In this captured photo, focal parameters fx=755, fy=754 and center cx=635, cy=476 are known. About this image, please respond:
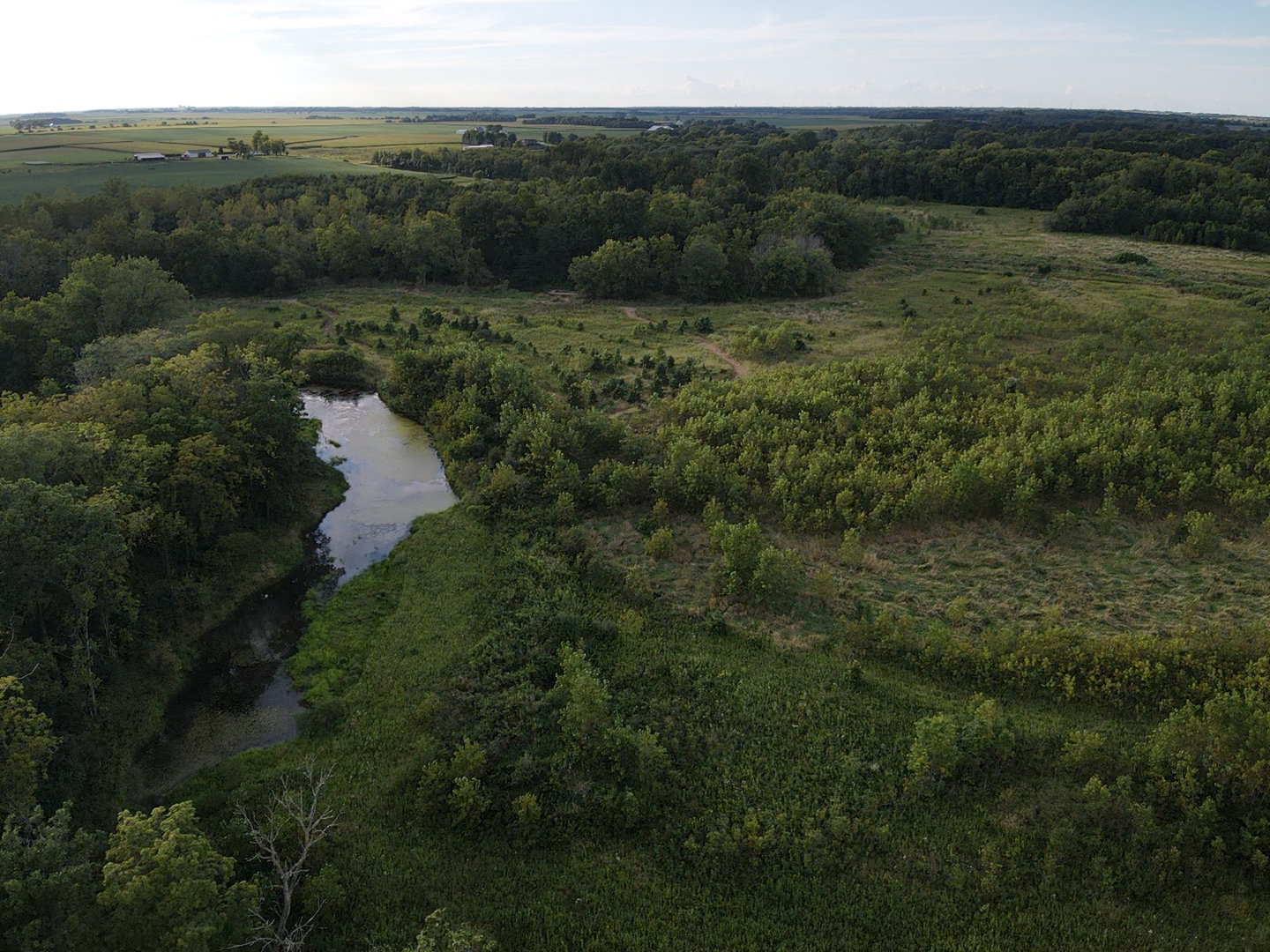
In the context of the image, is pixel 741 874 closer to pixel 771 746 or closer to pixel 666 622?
pixel 771 746

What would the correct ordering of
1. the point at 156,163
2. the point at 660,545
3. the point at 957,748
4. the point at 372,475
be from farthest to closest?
1. the point at 156,163
2. the point at 372,475
3. the point at 660,545
4. the point at 957,748

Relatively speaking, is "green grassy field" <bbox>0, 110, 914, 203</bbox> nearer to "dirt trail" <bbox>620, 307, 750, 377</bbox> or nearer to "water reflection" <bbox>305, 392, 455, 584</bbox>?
"water reflection" <bbox>305, 392, 455, 584</bbox>

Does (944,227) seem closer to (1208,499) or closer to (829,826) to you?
(1208,499)

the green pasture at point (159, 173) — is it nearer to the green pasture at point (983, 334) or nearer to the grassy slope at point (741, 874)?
the green pasture at point (983, 334)

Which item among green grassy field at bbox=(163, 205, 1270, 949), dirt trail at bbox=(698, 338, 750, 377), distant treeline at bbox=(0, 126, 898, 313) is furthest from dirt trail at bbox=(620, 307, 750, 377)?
distant treeline at bbox=(0, 126, 898, 313)

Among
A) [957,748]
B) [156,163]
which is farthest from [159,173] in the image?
[957,748]

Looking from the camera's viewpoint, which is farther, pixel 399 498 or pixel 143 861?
pixel 399 498

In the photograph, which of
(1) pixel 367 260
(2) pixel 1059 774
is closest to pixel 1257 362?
(2) pixel 1059 774
